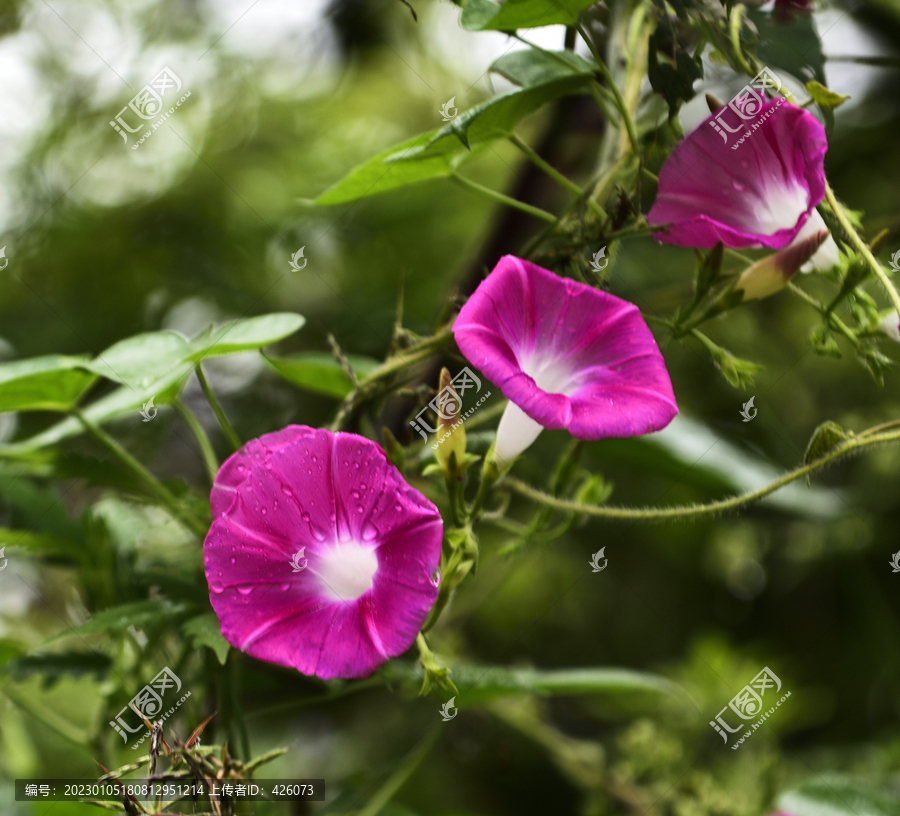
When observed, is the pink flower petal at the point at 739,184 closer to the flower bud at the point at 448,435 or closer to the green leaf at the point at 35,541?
the flower bud at the point at 448,435

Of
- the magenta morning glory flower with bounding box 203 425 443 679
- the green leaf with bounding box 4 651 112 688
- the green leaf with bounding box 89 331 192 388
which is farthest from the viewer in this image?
the green leaf with bounding box 4 651 112 688

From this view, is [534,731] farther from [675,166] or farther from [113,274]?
[113,274]

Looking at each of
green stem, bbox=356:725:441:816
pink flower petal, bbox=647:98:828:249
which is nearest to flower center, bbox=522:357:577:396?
pink flower petal, bbox=647:98:828:249

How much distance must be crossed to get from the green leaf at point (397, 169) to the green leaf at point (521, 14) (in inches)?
3.1

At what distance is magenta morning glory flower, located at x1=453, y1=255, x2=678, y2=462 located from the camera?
40 cm

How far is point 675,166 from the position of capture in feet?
1.52

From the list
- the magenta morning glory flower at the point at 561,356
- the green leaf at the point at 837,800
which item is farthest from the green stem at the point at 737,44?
the green leaf at the point at 837,800

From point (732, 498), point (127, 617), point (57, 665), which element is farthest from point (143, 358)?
point (732, 498)

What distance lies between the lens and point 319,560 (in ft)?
1.36

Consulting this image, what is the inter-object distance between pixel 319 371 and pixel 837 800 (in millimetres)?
606

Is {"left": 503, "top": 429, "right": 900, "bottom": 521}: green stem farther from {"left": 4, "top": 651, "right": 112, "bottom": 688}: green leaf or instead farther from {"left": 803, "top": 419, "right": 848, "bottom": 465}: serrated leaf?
{"left": 4, "top": 651, "right": 112, "bottom": 688}: green leaf

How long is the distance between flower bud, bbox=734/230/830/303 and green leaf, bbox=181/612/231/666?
0.39m

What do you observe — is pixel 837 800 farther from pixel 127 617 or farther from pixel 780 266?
pixel 127 617

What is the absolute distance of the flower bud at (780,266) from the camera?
46cm
